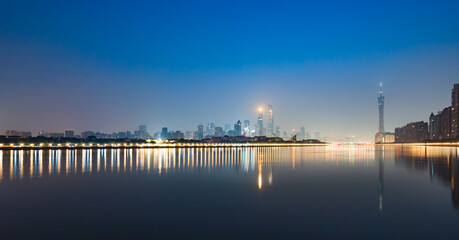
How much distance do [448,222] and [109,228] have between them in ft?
38.8

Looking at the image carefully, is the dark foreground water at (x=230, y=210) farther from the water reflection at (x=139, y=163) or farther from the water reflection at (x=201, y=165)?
the water reflection at (x=139, y=163)

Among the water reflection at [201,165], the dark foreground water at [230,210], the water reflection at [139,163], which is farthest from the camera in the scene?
the water reflection at [139,163]

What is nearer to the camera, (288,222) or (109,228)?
(109,228)

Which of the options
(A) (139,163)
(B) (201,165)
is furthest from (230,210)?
(A) (139,163)

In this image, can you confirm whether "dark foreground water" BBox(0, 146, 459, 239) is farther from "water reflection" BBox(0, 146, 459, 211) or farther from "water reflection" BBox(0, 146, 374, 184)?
"water reflection" BBox(0, 146, 374, 184)

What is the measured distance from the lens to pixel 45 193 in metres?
18.3

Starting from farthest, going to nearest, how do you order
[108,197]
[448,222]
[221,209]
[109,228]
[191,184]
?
[191,184]
[108,197]
[221,209]
[448,222]
[109,228]

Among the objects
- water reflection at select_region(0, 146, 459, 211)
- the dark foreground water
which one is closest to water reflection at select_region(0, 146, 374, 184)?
water reflection at select_region(0, 146, 459, 211)

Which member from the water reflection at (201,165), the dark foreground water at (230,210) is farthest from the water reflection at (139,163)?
the dark foreground water at (230,210)

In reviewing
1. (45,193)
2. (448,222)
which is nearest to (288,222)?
(448,222)

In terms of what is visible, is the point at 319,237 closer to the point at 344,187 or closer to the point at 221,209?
the point at 221,209

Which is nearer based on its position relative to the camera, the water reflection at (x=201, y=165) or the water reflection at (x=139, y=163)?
the water reflection at (x=201, y=165)

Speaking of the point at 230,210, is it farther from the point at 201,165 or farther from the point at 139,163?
the point at 139,163

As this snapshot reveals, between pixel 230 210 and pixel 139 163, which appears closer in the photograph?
pixel 230 210
